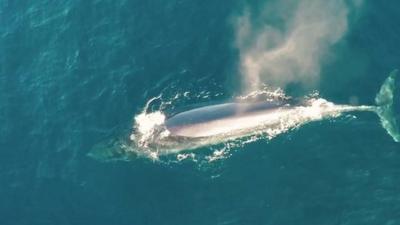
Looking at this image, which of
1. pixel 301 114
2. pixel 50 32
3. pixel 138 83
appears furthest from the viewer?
pixel 50 32

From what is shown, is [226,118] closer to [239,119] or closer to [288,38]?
[239,119]

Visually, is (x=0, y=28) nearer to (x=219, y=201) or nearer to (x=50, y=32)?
(x=50, y=32)

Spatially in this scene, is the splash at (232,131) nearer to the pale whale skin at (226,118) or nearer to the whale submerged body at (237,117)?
the whale submerged body at (237,117)

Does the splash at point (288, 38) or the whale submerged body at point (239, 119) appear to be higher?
the splash at point (288, 38)

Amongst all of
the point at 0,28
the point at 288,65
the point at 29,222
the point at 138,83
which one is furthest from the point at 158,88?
the point at 0,28

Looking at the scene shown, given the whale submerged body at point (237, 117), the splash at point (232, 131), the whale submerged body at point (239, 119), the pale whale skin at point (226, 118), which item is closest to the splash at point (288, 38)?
the splash at point (232, 131)

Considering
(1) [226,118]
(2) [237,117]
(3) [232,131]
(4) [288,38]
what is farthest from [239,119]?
(4) [288,38]
